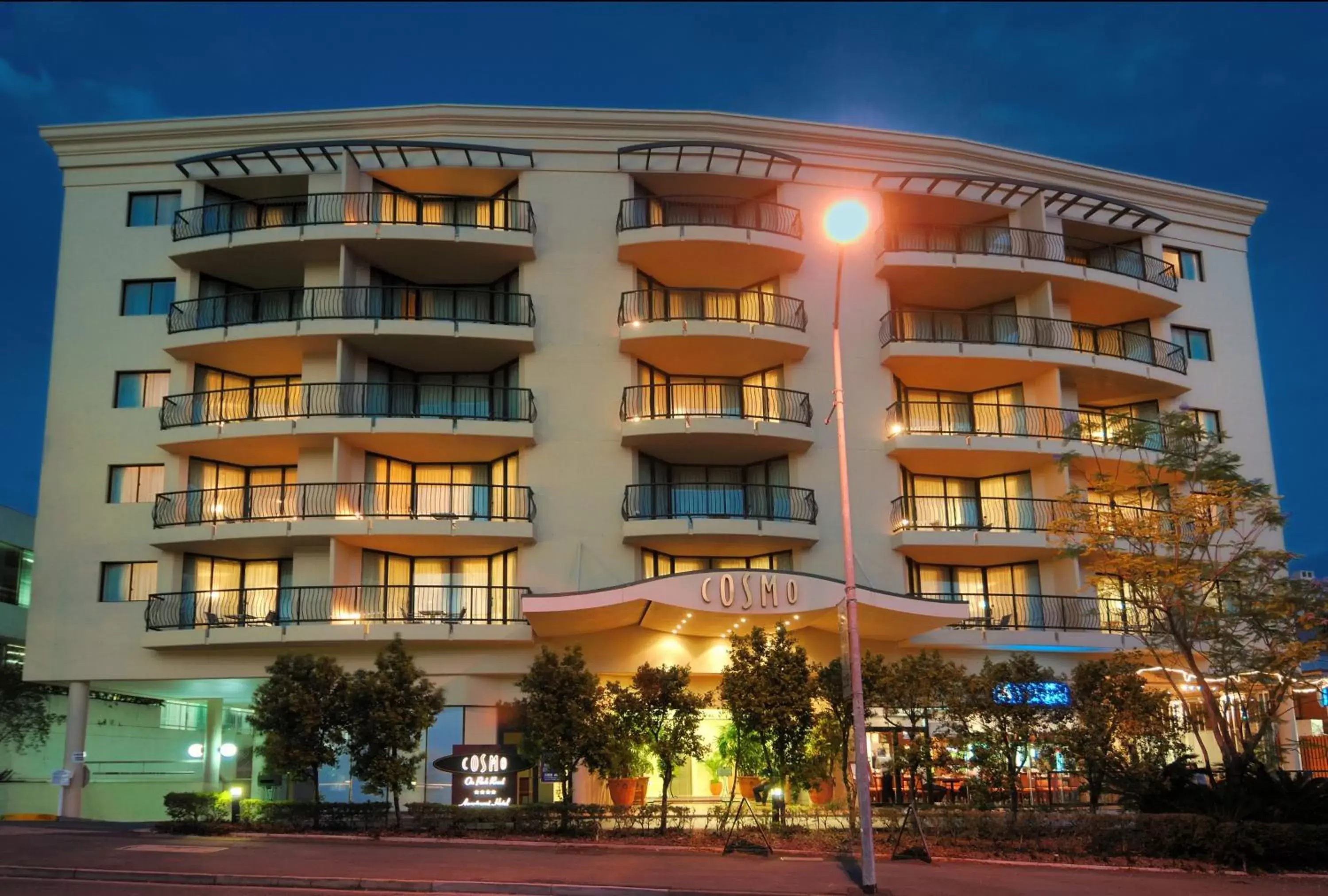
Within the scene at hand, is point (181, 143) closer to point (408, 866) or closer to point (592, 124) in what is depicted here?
point (592, 124)

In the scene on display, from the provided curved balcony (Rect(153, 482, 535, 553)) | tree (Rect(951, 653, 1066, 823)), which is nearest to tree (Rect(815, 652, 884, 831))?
tree (Rect(951, 653, 1066, 823))

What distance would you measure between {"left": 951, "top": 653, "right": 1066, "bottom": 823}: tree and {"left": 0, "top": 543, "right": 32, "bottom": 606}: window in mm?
33494

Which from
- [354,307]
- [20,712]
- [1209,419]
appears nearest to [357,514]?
[354,307]

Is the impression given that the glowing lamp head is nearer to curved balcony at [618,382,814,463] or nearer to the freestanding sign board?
curved balcony at [618,382,814,463]

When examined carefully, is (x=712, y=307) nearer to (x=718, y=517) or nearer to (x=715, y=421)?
(x=715, y=421)

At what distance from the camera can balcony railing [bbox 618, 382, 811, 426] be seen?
35.8 meters

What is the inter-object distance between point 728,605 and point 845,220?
14.3 meters

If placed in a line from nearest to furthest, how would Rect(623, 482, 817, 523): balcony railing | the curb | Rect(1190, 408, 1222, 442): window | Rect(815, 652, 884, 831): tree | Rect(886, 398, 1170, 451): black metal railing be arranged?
the curb < Rect(815, 652, 884, 831): tree < Rect(623, 482, 817, 523): balcony railing < Rect(886, 398, 1170, 451): black metal railing < Rect(1190, 408, 1222, 442): window

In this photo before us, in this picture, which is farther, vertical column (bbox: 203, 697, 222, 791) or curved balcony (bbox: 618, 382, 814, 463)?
vertical column (bbox: 203, 697, 222, 791)

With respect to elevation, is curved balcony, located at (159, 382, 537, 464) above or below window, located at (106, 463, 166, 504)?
above

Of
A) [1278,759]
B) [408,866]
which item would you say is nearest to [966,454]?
[1278,759]

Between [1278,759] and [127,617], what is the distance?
32357mm

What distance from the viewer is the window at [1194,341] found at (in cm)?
4234

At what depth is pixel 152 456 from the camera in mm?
35906
